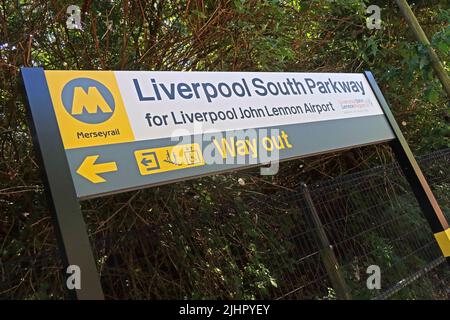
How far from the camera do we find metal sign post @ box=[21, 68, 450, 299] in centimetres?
193

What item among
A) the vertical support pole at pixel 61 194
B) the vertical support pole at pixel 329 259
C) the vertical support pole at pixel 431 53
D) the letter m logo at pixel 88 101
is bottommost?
the vertical support pole at pixel 329 259

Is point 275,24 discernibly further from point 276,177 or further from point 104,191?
point 104,191

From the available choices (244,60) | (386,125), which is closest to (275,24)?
(244,60)

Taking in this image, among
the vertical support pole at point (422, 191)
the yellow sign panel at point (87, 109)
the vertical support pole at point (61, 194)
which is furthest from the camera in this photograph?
the vertical support pole at point (422, 191)

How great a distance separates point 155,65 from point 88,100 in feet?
5.57

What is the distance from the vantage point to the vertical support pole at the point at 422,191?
3615 mm

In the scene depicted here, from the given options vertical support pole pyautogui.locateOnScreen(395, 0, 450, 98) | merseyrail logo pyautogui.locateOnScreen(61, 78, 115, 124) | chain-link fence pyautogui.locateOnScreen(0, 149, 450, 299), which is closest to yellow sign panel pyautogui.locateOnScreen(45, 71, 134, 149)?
merseyrail logo pyautogui.locateOnScreen(61, 78, 115, 124)

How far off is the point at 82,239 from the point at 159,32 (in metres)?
2.46

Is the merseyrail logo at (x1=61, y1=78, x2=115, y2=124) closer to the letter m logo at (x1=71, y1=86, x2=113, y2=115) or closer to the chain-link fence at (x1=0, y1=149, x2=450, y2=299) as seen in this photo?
the letter m logo at (x1=71, y1=86, x2=113, y2=115)

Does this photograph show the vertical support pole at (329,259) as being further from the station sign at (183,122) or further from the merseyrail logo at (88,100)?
the merseyrail logo at (88,100)

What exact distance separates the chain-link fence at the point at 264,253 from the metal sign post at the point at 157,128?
2.28 ft

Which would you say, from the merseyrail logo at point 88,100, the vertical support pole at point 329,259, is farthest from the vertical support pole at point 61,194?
the vertical support pole at point 329,259

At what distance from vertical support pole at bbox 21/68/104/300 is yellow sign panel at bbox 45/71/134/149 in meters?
0.05

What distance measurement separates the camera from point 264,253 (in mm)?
3873
